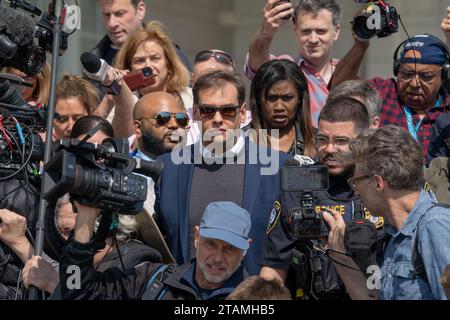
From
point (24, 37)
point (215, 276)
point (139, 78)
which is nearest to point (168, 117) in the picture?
point (139, 78)

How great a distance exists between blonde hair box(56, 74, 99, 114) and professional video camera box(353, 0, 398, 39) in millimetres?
1629

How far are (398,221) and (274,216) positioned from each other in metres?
0.69

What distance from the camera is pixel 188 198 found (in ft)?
18.1

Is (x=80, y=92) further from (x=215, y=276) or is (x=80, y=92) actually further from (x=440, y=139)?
(x=215, y=276)

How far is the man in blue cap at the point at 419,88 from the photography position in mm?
6422

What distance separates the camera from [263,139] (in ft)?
20.0

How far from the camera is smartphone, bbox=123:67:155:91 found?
6566mm

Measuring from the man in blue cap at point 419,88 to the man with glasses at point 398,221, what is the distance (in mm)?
1437

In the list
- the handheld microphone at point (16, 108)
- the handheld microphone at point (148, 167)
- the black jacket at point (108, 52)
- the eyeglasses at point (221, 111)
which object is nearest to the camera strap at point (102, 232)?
the handheld microphone at point (148, 167)

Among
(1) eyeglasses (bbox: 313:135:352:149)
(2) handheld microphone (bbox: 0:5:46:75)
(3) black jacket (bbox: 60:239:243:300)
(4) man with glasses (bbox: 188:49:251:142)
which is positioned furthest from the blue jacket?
(2) handheld microphone (bbox: 0:5:46:75)

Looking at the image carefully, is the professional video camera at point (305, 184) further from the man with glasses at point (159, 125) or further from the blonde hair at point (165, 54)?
the blonde hair at point (165, 54)

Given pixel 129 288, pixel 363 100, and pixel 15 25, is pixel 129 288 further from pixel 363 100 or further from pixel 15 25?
pixel 363 100

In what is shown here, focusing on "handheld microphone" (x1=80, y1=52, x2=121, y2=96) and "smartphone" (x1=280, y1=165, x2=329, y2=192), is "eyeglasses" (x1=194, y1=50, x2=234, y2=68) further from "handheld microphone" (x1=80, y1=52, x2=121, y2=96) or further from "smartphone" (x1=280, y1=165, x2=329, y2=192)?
"smartphone" (x1=280, y1=165, x2=329, y2=192)

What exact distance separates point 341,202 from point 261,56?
1672 mm
